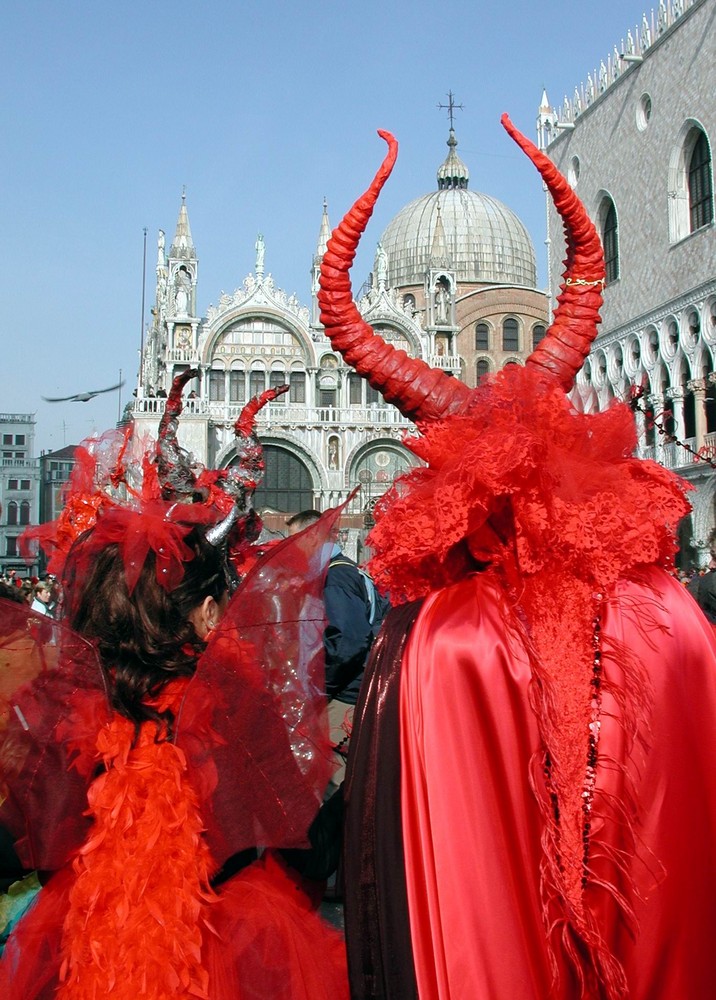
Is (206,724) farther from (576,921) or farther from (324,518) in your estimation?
(576,921)

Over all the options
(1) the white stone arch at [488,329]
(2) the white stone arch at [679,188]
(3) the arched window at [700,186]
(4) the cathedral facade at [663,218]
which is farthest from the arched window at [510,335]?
(3) the arched window at [700,186]

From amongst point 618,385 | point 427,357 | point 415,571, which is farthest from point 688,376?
point 415,571

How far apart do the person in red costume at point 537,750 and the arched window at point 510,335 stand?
119ft

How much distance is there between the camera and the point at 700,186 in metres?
18.3

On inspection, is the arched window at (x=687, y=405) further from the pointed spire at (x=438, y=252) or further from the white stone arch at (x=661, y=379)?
the pointed spire at (x=438, y=252)

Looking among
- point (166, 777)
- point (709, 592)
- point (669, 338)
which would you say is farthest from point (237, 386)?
point (166, 777)

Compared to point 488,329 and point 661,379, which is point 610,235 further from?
point 488,329

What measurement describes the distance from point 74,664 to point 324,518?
21.9 inches

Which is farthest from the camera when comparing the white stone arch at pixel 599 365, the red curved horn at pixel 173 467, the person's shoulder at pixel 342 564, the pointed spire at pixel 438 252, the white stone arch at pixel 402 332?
the pointed spire at pixel 438 252

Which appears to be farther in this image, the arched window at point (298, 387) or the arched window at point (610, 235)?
the arched window at point (298, 387)

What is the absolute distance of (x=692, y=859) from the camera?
1.78 m

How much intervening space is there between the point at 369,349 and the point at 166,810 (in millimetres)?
1094

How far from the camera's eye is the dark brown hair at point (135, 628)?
1856 millimetres

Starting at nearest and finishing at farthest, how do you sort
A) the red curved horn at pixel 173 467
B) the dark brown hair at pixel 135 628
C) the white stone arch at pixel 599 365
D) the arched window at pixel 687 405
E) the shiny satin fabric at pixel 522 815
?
the shiny satin fabric at pixel 522 815 < the dark brown hair at pixel 135 628 < the red curved horn at pixel 173 467 < the arched window at pixel 687 405 < the white stone arch at pixel 599 365
